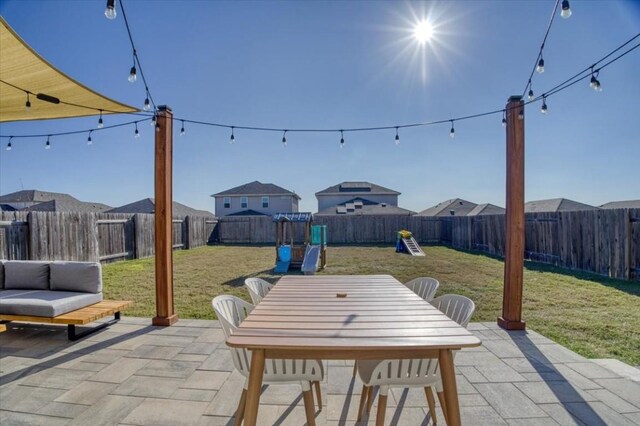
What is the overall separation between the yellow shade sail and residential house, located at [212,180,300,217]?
18264mm

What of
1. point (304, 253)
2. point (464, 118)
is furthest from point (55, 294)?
point (464, 118)

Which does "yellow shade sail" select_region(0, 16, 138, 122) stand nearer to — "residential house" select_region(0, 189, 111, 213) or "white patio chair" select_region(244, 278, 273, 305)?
"white patio chair" select_region(244, 278, 273, 305)

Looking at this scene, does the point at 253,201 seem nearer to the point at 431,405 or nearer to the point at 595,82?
the point at 595,82

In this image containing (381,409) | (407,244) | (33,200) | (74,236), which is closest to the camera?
(381,409)

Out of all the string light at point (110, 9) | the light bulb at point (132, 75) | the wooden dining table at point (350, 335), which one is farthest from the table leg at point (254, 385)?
the light bulb at point (132, 75)

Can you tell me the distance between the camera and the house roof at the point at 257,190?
23.3 metres

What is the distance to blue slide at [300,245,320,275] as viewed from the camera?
830cm

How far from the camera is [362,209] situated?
21.6 meters

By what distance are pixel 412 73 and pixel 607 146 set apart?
29.0ft

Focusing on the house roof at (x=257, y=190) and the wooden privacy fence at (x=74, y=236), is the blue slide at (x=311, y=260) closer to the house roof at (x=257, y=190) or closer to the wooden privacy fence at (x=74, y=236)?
the wooden privacy fence at (x=74, y=236)

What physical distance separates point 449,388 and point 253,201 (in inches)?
896

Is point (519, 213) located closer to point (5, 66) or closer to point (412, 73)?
point (412, 73)

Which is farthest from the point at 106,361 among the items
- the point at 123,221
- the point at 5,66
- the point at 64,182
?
the point at 64,182

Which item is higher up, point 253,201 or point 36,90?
point 36,90
